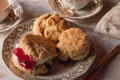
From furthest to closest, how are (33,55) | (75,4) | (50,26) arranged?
(75,4), (50,26), (33,55)

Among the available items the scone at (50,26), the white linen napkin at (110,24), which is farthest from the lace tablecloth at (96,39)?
the scone at (50,26)

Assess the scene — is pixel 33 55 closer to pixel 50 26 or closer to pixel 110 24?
pixel 50 26

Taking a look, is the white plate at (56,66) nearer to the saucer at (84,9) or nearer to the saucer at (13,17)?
the saucer at (13,17)

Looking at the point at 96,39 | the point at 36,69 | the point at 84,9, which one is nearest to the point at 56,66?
the point at 36,69

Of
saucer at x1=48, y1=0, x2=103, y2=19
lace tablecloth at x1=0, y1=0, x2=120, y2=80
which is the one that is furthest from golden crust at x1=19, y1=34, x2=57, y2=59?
saucer at x1=48, y1=0, x2=103, y2=19

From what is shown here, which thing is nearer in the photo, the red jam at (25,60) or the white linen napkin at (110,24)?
the red jam at (25,60)

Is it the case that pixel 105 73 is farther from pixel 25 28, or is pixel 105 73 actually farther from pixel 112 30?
pixel 25 28

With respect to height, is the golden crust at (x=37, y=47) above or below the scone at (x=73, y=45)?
above
